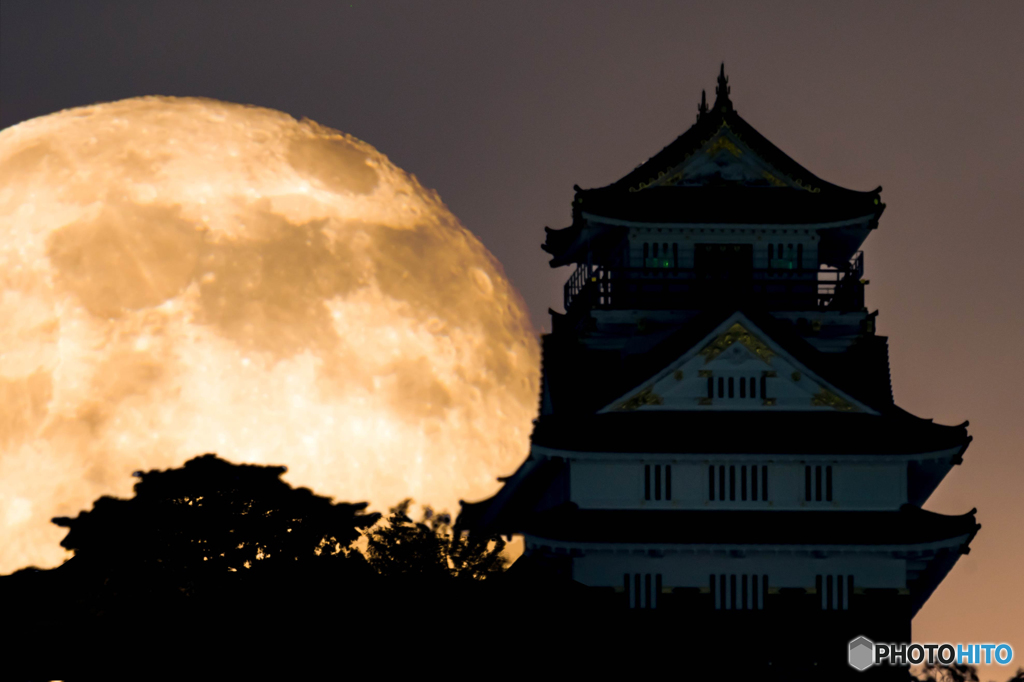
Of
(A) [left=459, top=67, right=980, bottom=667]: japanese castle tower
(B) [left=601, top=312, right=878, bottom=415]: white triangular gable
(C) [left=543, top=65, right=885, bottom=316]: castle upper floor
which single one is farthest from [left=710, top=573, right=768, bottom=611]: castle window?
(C) [left=543, top=65, right=885, bottom=316]: castle upper floor

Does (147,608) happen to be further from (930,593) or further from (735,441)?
(930,593)

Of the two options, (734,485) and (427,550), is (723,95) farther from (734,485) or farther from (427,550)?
(427,550)

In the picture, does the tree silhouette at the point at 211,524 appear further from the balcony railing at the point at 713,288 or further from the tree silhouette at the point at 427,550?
the balcony railing at the point at 713,288

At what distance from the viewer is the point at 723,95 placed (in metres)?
41.9

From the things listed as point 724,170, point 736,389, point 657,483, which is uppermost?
point 724,170

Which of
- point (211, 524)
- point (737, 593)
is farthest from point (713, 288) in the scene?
point (211, 524)

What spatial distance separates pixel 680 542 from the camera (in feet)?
118

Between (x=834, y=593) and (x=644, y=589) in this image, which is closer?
(x=644, y=589)

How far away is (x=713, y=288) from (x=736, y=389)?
4.13 meters

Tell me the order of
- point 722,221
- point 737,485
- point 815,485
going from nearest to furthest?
point 737,485 → point 815,485 → point 722,221

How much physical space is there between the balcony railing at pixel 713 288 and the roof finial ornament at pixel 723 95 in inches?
199

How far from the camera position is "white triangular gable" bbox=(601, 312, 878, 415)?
3778cm

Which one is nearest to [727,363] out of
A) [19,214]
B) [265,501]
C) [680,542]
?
[680,542]

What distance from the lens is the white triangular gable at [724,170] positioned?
138ft
